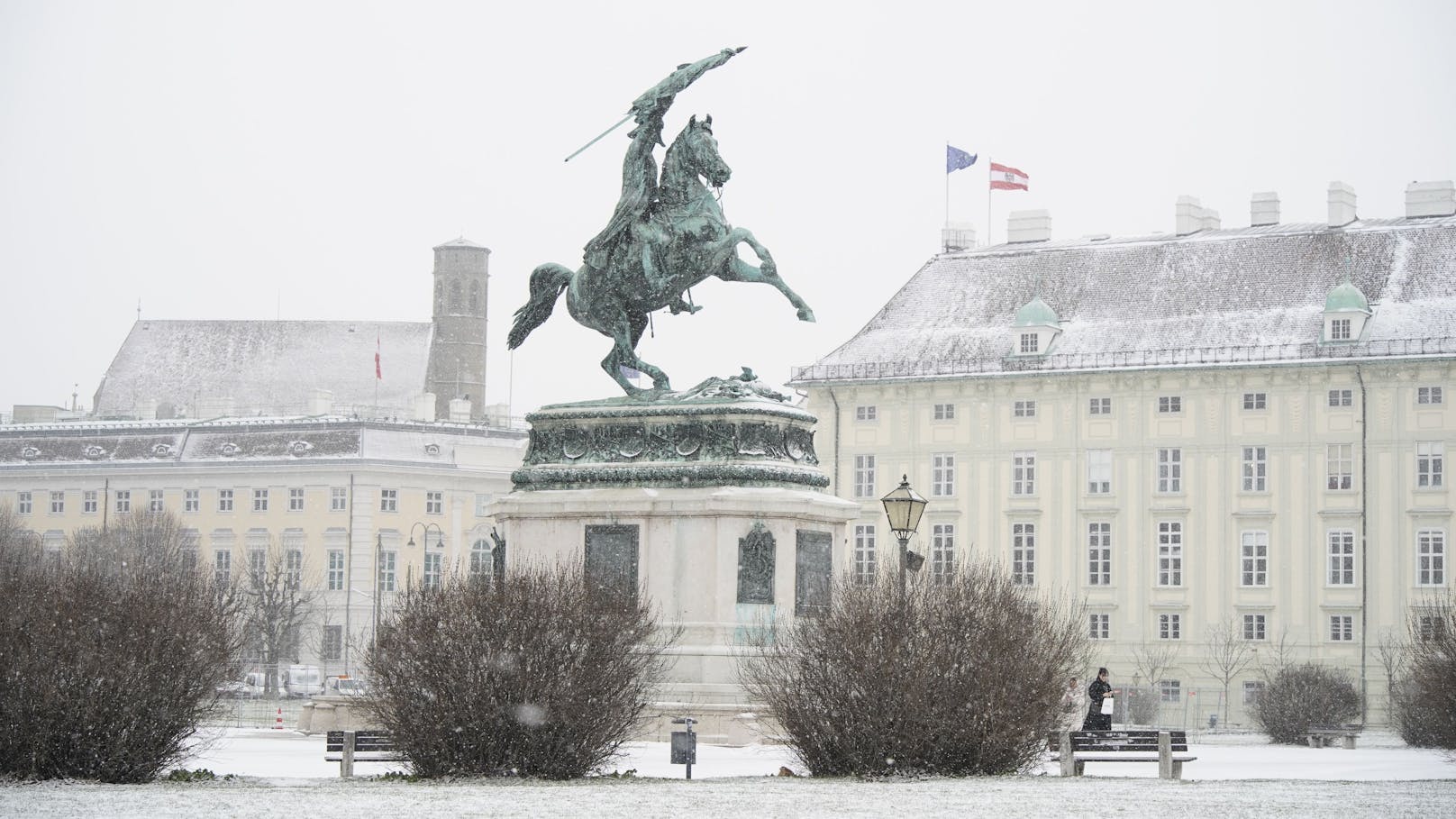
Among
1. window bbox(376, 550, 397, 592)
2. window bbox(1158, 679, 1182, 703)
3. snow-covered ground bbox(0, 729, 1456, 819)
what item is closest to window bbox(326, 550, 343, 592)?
window bbox(376, 550, 397, 592)

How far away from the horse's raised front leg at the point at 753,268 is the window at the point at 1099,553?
47.2 metres

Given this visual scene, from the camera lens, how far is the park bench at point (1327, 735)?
4766 cm

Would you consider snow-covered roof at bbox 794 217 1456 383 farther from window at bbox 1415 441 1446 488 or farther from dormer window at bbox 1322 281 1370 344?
window at bbox 1415 441 1446 488

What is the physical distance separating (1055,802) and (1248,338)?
180 ft

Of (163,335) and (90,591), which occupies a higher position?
(163,335)

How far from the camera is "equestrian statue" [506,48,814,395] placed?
100 feet

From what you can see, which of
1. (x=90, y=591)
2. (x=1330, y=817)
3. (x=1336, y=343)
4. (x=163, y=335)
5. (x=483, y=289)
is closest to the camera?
(x=1330, y=817)

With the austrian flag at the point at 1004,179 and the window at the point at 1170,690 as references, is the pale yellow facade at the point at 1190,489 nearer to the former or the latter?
the window at the point at 1170,690

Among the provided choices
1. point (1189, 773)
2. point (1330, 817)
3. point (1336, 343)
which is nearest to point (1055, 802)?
point (1330, 817)

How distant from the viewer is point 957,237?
86688 millimetres

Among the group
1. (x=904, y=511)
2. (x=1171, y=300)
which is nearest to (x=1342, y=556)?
(x=1171, y=300)

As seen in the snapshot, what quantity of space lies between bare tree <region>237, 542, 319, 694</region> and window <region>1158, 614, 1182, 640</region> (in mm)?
23815

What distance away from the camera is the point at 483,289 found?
5468 inches

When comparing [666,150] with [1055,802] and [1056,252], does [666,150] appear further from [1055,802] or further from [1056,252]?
[1056,252]
